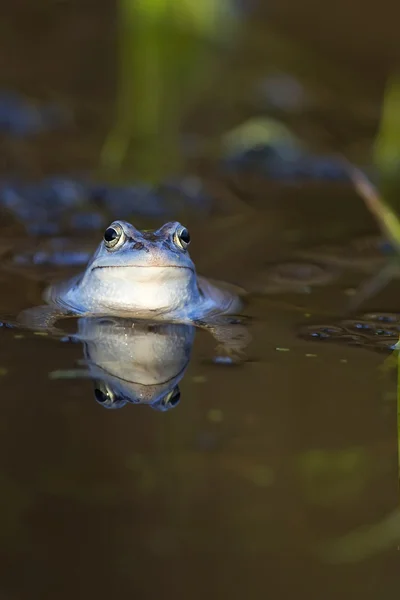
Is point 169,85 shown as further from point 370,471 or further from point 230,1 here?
point 370,471

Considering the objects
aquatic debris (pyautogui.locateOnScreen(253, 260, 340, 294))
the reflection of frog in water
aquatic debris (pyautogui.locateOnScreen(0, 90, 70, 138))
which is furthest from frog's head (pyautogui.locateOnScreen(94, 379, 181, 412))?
aquatic debris (pyautogui.locateOnScreen(0, 90, 70, 138))

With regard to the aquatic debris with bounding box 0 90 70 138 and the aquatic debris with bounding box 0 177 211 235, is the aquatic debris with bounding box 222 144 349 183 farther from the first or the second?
the aquatic debris with bounding box 0 90 70 138

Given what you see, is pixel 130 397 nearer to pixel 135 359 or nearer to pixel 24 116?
pixel 135 359

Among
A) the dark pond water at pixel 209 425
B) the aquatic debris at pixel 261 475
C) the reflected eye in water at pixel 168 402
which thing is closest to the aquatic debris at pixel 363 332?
the dark pond water at pixel 209 425

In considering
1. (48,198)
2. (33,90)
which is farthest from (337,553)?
(33,90)

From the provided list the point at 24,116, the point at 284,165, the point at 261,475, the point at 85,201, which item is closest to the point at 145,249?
the point at 261,475

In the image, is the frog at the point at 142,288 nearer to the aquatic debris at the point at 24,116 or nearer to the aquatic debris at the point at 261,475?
the aquatic debris at the point at 261,475
